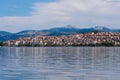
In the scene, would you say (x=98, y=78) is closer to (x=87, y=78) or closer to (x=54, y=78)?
(x=87, y=78)

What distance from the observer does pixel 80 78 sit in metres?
33.7

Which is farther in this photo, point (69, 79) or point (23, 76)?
point (23, 76)

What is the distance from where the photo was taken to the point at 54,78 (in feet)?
112

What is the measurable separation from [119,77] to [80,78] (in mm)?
3638

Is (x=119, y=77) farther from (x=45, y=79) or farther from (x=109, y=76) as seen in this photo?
(x=45, y=79)

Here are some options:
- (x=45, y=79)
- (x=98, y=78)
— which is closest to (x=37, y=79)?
(x=45, y=79)

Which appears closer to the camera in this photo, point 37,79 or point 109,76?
point 37,79

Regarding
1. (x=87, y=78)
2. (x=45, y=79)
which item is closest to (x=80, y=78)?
(x=87, y=78)

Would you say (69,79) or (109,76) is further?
(109,76)

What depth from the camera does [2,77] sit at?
34.9 m

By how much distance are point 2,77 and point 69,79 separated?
6.33 metres

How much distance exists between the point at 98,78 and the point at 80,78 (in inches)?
64.0

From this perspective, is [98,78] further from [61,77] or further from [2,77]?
[2,77]

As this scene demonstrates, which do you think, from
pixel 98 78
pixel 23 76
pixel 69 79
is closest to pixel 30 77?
pixel 23 76
